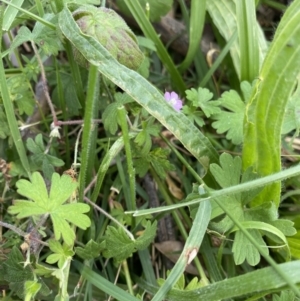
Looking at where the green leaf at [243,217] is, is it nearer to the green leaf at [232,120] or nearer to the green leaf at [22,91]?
the green leaf at [232,120]

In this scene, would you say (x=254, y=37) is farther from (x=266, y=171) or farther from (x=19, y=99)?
(x=19, y=99)

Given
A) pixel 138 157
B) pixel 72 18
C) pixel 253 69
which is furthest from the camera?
pixel 253 69

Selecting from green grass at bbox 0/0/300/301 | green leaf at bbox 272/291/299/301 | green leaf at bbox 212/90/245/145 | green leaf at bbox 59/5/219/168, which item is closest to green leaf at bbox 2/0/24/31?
green grass at bbox 0/0/300/301

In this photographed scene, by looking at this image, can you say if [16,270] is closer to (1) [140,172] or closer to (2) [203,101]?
(1) [140,172]

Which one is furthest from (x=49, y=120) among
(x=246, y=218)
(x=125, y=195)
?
(x=246, y=218)

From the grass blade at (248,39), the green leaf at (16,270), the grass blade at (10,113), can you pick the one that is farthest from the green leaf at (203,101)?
the green leaf at (16,270)

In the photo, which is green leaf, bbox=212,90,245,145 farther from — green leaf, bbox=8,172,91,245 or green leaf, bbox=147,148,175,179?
green leaf, bbox=8,172,91,245
